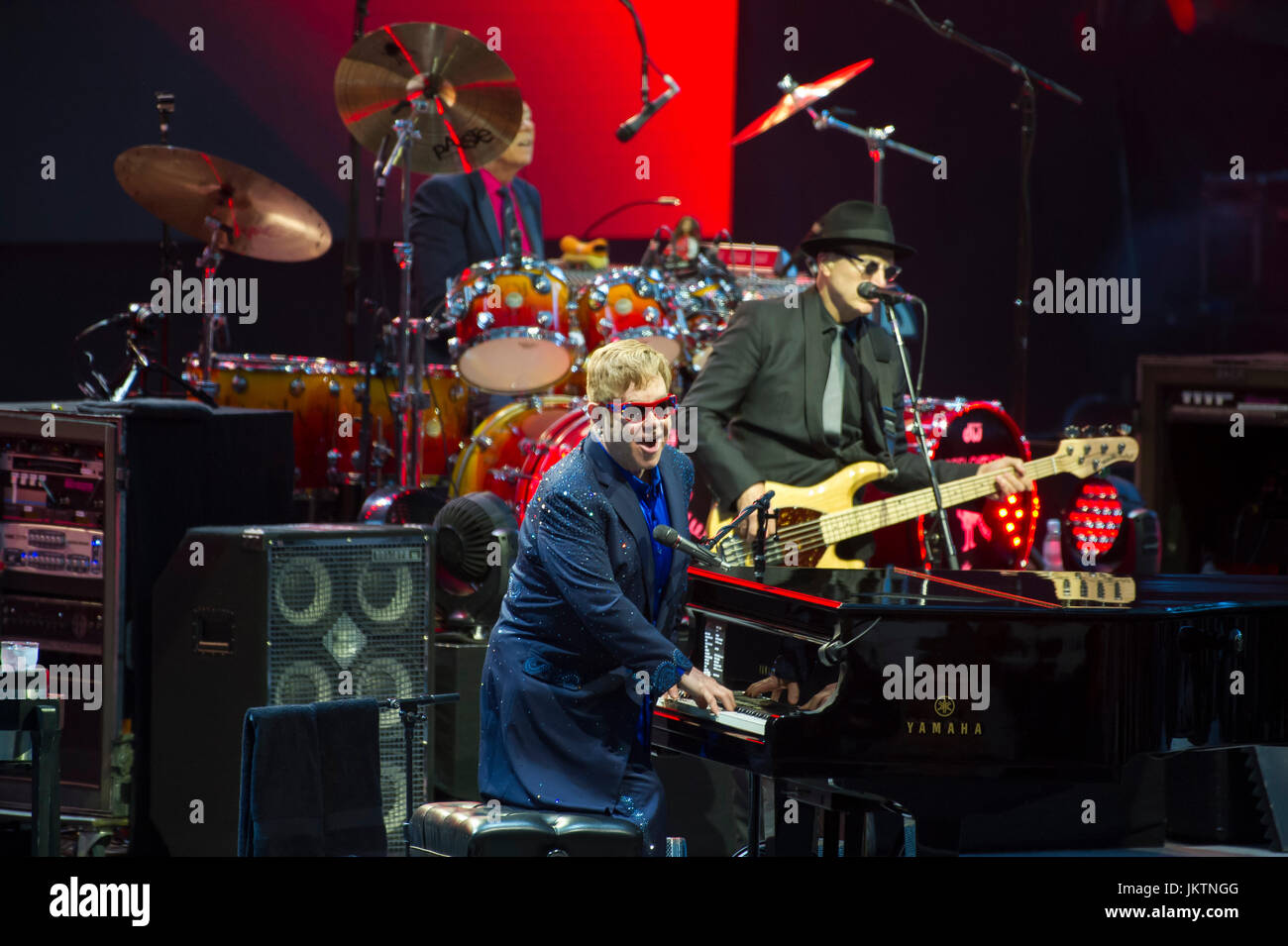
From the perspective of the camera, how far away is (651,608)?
3902 millimetres

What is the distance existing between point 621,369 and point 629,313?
376 cm

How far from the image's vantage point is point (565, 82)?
31.0 feet

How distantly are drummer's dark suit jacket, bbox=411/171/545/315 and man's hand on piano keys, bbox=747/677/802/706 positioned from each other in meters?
4.12

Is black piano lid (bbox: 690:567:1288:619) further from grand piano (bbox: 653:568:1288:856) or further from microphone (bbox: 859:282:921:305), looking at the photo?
microphone (bbox: 859:282:921:305)

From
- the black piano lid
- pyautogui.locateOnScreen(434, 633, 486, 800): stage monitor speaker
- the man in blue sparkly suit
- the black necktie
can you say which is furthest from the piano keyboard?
the black necktie

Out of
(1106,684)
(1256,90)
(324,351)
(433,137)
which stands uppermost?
(1256,90)

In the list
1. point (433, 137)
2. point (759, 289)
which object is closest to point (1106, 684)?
point (433, 137)

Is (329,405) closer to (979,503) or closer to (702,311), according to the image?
(702,311)

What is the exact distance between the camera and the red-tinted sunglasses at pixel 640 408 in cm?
377

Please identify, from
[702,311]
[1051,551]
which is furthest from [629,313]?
[1051,551]
